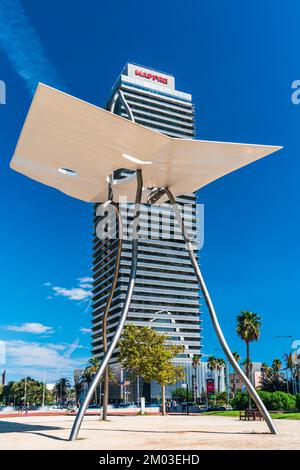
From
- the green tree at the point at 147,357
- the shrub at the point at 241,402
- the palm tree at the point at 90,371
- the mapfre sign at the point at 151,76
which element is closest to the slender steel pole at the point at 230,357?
the green tree at the point at 147,357

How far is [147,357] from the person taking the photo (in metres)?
42.7

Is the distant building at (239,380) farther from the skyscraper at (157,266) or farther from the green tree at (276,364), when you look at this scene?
the green tree at (276,364)

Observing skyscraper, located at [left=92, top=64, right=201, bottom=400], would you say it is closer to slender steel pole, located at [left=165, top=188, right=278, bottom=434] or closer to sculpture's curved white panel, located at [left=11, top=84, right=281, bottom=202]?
sculpture's curved white panel, located at [left=11, top=84, right=281, bottom=202]

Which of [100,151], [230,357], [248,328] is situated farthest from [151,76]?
[230,357]

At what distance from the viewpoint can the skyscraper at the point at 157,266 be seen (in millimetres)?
130125

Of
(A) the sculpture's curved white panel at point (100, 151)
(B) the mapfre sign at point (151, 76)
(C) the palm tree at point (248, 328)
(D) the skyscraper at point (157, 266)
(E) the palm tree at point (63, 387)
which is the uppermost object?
(B) the mapfre sign at point (151, 76)

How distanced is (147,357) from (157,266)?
92266 millimetres

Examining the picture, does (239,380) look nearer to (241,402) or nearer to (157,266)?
(157,266)

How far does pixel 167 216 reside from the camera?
13238 centimetres

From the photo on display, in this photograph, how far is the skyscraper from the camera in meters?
130

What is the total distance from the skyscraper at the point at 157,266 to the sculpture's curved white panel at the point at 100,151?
103 meters
